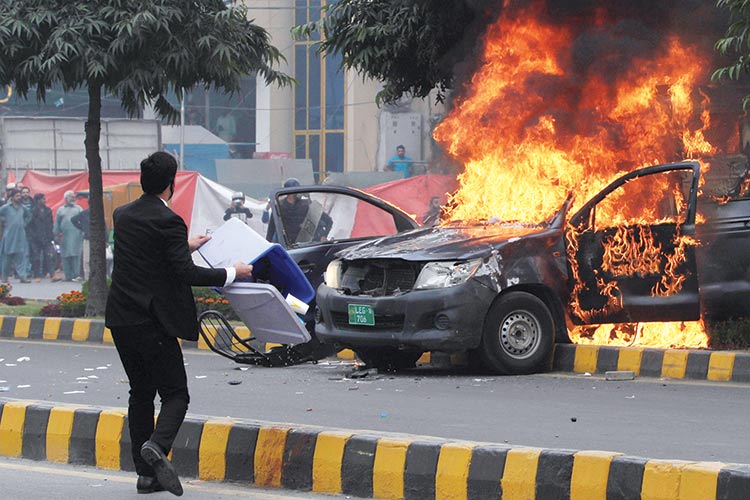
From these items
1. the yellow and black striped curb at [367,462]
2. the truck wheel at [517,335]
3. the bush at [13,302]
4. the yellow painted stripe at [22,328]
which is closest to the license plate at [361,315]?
the truck wheel at [517,335]

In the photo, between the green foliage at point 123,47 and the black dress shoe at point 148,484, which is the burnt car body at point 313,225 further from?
the black dress shoe at point 148,484

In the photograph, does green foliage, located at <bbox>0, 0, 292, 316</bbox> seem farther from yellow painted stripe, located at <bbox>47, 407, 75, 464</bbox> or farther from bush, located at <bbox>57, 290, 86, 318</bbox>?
yellow painted stripe, located at <bbox>47, 407, 75, 464</bbox>

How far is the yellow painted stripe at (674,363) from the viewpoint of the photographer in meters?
10.7

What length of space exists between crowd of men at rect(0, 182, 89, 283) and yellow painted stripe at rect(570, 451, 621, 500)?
63.4 ft

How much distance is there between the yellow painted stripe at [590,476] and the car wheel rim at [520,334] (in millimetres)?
4692

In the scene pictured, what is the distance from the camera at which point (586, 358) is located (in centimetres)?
1114

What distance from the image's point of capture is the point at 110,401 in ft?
32.7

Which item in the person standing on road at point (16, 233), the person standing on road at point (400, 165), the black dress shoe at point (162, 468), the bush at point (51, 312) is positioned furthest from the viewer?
the person standing on road at point (400, 165)

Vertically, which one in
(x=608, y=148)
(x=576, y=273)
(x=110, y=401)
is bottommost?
(x=110, y=401)

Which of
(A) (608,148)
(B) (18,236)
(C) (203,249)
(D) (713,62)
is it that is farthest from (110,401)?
(B) (18,236)

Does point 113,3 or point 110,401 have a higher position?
point 113,3

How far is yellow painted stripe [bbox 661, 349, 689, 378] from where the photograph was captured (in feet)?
35.2

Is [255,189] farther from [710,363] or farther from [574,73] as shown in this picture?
[710,363]

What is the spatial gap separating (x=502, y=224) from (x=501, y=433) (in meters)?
3.81
